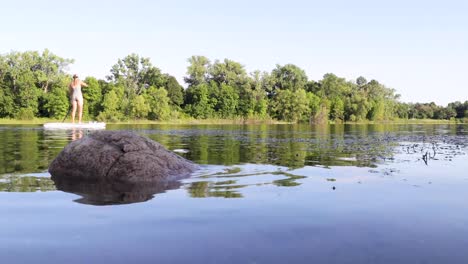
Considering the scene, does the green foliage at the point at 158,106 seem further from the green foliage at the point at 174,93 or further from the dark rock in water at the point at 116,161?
the dark rock in water at the point at 116,161

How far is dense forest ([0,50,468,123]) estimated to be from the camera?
8944cm

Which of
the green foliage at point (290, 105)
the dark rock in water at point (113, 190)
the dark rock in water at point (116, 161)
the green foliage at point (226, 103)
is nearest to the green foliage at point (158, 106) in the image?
the green foliage at point (226, 103)

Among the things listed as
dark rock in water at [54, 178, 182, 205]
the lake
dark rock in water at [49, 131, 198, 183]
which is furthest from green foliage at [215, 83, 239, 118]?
dark rock in water at [54, 178, 182, 205]

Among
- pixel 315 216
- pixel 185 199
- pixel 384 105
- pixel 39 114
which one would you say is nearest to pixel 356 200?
pixel 315 216

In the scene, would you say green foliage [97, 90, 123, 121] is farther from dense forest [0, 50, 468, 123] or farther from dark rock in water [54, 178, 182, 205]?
dark rock in water [54, 178, 182, 205]

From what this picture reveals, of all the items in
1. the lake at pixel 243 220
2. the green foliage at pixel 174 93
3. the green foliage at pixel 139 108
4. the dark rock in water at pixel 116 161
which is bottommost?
the lake at pixel 243 220

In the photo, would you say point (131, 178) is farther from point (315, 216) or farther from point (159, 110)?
point (159, 110)

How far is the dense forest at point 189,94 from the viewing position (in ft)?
293

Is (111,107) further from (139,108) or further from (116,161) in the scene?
(116,161)

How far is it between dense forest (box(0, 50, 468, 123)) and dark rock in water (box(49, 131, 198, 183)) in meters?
78.8

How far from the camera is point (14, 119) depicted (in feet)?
271

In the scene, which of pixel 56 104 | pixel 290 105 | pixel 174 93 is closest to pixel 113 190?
pixel 56 104

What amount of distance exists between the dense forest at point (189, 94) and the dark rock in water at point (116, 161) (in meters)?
78.8

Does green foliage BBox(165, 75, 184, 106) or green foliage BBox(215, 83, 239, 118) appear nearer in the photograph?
green foliage BBox(165, 75, 184, 106)
